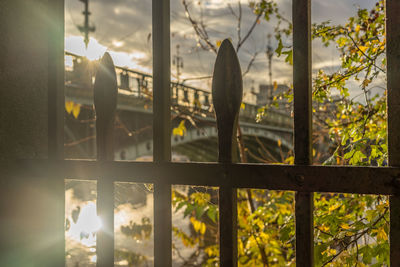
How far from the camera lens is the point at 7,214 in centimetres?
127

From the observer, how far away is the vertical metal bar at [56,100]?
130 centimetres

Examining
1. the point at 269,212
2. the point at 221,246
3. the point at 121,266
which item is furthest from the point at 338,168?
the point at 121,266

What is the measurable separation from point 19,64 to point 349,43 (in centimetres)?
260

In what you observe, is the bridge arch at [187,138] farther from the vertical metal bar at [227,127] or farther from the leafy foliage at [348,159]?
the vertical metal bar at [227,127]

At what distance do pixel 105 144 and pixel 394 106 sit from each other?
928 millimetres

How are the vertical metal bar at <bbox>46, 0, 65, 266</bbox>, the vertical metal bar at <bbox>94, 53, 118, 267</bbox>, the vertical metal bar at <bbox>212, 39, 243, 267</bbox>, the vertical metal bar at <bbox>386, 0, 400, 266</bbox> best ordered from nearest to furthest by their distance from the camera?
the vertical metal bar at <bbox>386, 0, 400, 266</bbox>
the vertical metal bar at <bbox>212, 39, 243, 267</bbox>
the vertical metal bar at <bbox>94, 53, 118, 267</bbox>
the vertical metal bar at <bbox>46, 0, 65, 266</bbox>

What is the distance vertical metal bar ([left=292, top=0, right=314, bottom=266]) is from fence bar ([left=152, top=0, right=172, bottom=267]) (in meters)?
0.41

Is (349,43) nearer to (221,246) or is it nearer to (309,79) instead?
(309,79)

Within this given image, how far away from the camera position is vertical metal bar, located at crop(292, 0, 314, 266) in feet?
2.91

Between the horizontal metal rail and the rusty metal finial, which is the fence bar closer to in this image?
the horizontal metal rail

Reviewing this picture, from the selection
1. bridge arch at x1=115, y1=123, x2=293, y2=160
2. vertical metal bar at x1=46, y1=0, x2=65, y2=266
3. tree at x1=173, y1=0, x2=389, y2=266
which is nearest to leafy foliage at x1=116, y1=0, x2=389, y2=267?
tree at x1=173, y1=0, x2=389, y2=266

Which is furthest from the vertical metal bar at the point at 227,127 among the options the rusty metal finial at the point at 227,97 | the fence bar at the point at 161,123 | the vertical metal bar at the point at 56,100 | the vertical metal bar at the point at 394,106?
the vertical metal bar at the point at 56,100

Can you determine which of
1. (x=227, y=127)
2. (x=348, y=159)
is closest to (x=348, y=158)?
(x=348, y=159)

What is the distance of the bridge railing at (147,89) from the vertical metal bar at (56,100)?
1922 mm
